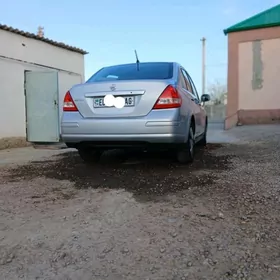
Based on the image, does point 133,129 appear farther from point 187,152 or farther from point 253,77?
point 253,77

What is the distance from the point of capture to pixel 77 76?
1166cm

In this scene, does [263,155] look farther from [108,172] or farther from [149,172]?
[108,172]

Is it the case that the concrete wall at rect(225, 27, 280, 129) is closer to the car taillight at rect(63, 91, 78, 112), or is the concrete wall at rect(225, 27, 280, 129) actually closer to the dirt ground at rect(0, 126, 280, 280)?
the dirt ground at rect(0, 126, 280, 280)

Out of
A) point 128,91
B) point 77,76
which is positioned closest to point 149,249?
point 128,91

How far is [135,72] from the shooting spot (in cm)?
483

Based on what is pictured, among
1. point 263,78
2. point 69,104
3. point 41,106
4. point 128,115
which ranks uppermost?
point 263,78

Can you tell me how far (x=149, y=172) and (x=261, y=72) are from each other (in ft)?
37.1

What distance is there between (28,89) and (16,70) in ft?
2.08

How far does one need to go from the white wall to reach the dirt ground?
5.01m

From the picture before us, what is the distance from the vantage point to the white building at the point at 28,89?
8.99 meters

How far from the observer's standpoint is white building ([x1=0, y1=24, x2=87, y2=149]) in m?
8.99

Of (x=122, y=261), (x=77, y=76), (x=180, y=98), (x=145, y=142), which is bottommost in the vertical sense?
(x=122, y=261)

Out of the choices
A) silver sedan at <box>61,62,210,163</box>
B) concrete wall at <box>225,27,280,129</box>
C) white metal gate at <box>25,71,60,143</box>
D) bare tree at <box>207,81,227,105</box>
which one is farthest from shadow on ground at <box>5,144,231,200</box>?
bare tree at <box>207,81,227,105</box>

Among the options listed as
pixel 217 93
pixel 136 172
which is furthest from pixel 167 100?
pixel 217 93
